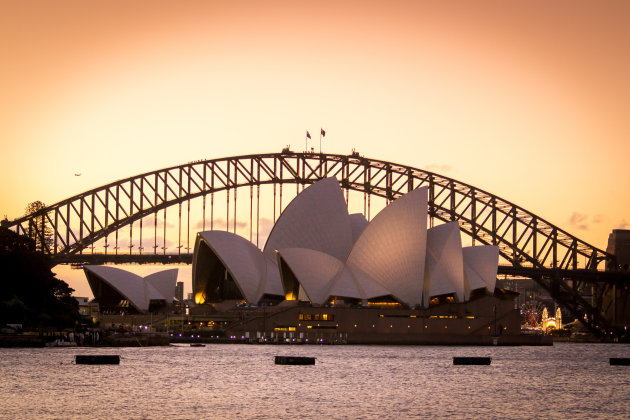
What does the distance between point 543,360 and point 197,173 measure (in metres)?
55.2

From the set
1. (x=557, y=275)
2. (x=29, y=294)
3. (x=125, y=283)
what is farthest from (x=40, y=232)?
(x=557, y=275)

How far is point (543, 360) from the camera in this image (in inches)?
3329

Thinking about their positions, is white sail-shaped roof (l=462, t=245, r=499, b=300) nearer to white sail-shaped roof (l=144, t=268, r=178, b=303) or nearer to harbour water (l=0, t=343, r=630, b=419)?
harbour water (l=0, t=343, r=630, b=419)

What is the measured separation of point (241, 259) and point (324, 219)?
9.78 metres

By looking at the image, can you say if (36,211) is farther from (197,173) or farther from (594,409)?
(594,409)

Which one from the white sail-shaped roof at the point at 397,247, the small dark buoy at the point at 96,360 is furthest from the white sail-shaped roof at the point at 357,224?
the small dark buoy at the point at 96,360

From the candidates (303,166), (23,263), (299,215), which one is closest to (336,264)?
(299,215)

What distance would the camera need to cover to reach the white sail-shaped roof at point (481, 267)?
112650 millimetres

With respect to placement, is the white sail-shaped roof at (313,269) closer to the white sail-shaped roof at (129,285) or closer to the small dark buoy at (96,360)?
the white sail-shaped roof at (129,285)

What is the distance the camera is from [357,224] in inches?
4535

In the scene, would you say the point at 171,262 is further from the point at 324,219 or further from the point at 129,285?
the point at 324,219

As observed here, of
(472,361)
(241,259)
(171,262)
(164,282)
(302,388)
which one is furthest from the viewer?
(164,282)

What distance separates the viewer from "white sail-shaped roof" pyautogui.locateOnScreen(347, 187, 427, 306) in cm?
10344

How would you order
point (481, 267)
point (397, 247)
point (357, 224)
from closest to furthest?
point (397, 247) → point (481, 267) → point (357, 224)
